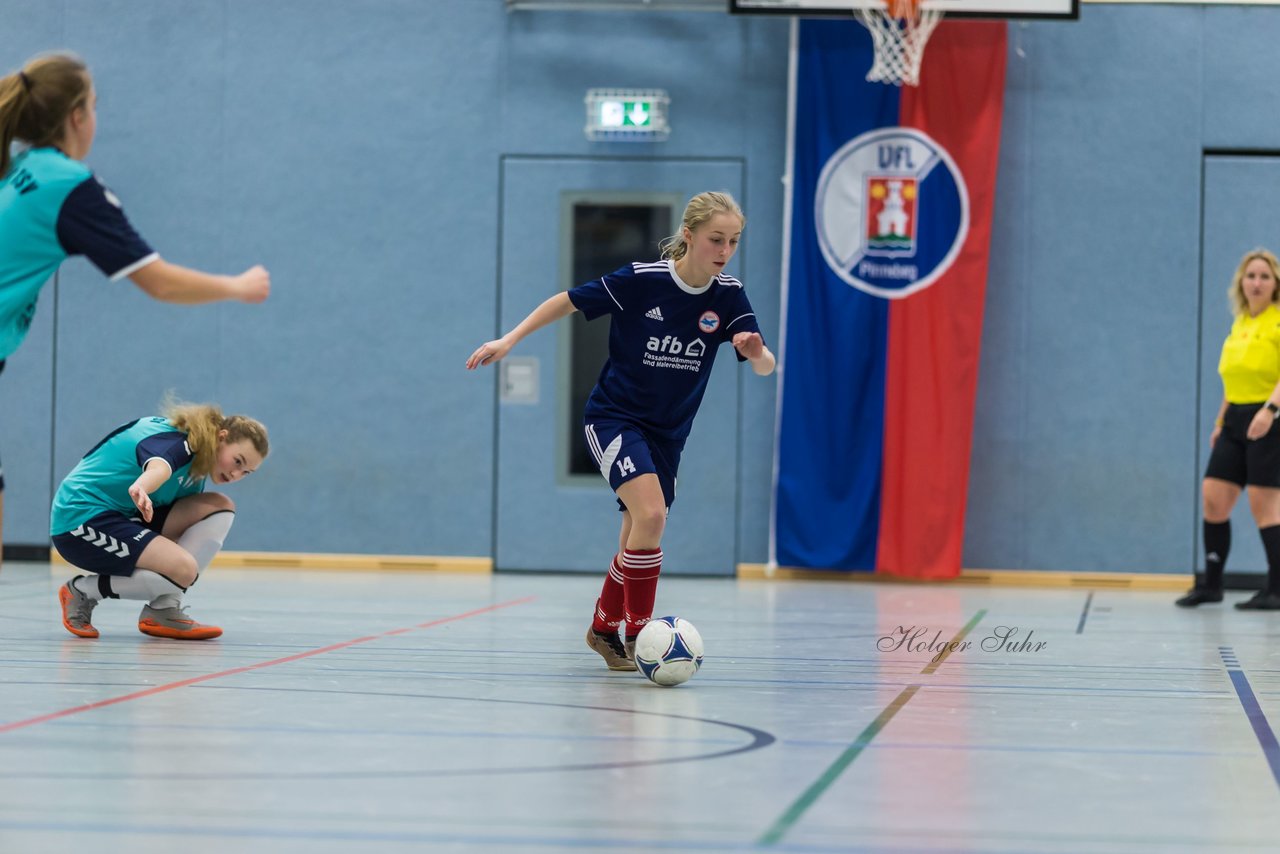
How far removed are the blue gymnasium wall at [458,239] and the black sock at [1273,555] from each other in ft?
6.34

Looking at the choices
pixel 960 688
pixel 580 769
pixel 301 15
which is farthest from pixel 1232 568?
pixel 580 769

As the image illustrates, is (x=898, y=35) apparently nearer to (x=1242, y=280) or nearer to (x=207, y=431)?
(x=1242, y=280)

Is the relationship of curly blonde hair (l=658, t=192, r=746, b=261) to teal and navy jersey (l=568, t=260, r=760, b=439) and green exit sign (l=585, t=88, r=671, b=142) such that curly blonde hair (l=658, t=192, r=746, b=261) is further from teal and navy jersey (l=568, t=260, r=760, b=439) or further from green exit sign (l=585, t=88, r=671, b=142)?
green exit sign (l=585, t=88, r=671, b=142)

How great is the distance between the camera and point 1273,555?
29.2ft

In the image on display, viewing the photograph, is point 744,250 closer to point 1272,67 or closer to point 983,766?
point 1272,67

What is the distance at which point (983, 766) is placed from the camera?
365 cm

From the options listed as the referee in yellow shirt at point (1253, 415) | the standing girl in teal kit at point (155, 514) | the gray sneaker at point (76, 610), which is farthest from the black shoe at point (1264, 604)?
the gray sneaker at point (76, 610)

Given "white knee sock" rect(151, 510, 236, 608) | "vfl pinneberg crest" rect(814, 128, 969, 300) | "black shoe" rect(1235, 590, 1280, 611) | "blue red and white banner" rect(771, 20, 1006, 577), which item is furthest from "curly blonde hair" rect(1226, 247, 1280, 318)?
"white knee sock" rect(151, 510, 236, 608)

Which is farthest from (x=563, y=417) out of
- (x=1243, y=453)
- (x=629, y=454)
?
(x=629, y=454)

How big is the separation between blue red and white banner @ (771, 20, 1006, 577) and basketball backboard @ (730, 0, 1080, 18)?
2.20ft

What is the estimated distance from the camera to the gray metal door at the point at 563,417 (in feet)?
36.4

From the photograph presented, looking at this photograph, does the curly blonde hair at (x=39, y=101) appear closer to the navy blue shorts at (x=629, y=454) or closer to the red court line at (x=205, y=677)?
the red court line at (x=205, y=677)

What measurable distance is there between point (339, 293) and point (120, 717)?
740 cm

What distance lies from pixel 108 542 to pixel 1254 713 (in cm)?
413
